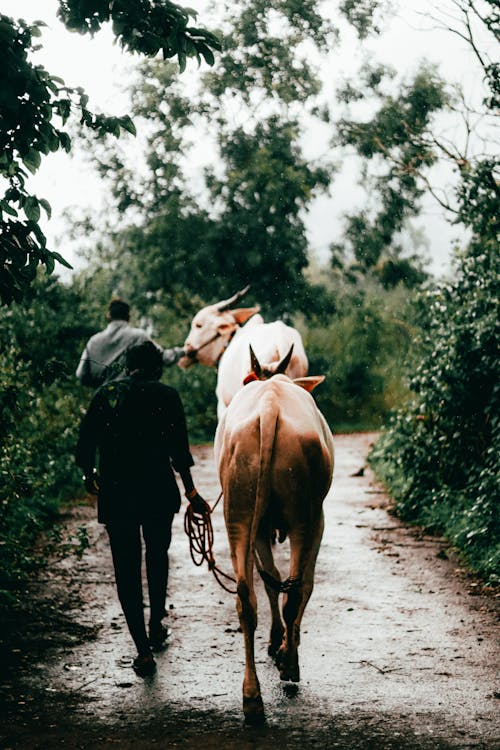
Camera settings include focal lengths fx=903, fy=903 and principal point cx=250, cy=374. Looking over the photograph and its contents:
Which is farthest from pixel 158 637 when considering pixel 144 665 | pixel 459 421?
pixel 459 421

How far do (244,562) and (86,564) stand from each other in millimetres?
3635

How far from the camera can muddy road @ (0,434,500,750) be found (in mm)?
4230

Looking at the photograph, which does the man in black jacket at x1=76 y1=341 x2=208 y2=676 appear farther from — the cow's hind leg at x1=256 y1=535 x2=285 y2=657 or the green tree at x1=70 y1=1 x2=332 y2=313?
the green tree at x1=70 y1=1 x2=332 y2=313

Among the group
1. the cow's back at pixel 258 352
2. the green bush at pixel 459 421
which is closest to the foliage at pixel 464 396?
the green bush at pixel 459 421

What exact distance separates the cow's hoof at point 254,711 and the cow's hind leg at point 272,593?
0.90 m

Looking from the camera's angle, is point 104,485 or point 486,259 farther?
point 486,259

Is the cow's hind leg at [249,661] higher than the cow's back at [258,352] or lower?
lower

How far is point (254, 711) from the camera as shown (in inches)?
172

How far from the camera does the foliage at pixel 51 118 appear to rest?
4383mm

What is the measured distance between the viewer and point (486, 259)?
29.2 ft

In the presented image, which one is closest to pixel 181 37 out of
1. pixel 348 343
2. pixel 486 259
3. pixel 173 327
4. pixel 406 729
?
pixel 406 729

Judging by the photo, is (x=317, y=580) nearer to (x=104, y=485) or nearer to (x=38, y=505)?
(x=104, y=485)

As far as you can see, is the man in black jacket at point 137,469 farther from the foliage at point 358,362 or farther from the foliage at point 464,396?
the foliage at point 358,362

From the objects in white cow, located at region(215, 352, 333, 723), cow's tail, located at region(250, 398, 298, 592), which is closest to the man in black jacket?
white cow, located at region(215, 352, 333, 723)
